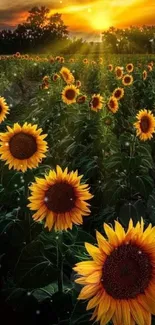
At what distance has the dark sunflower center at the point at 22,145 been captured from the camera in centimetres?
297

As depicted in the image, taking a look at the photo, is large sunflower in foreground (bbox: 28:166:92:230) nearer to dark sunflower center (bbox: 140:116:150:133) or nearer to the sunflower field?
the sunflower field

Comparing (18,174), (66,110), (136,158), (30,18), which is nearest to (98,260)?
(18,174)

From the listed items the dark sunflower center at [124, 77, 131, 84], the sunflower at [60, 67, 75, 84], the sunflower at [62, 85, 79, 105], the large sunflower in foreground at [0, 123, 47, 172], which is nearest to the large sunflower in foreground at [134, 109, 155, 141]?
the large sunflower in foreground at [0, 123, 47, 172]

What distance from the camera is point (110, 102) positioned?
582 cm

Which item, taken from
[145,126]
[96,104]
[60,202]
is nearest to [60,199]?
[60,202]

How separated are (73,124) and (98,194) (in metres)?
1.64

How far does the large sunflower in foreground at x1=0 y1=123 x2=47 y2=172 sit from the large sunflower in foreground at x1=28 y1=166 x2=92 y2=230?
0.67m

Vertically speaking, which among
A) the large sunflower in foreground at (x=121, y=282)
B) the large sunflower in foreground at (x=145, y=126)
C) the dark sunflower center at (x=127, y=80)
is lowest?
the large sunflower in foreground at (x=121, y=282)

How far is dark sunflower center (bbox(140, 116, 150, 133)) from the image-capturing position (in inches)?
175

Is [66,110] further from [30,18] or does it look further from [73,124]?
[30,18]

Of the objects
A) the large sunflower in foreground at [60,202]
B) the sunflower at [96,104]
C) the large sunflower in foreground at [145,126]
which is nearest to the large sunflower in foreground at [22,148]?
the large sunflower in foreground at [60,202]

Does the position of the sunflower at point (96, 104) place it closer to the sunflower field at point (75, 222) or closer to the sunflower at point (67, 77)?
the sunflower field at point (75, 222)

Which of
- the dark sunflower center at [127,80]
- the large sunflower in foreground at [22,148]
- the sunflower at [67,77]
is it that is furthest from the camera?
the dark sunflower center at [127,80]

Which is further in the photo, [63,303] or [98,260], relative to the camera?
[63,303]
